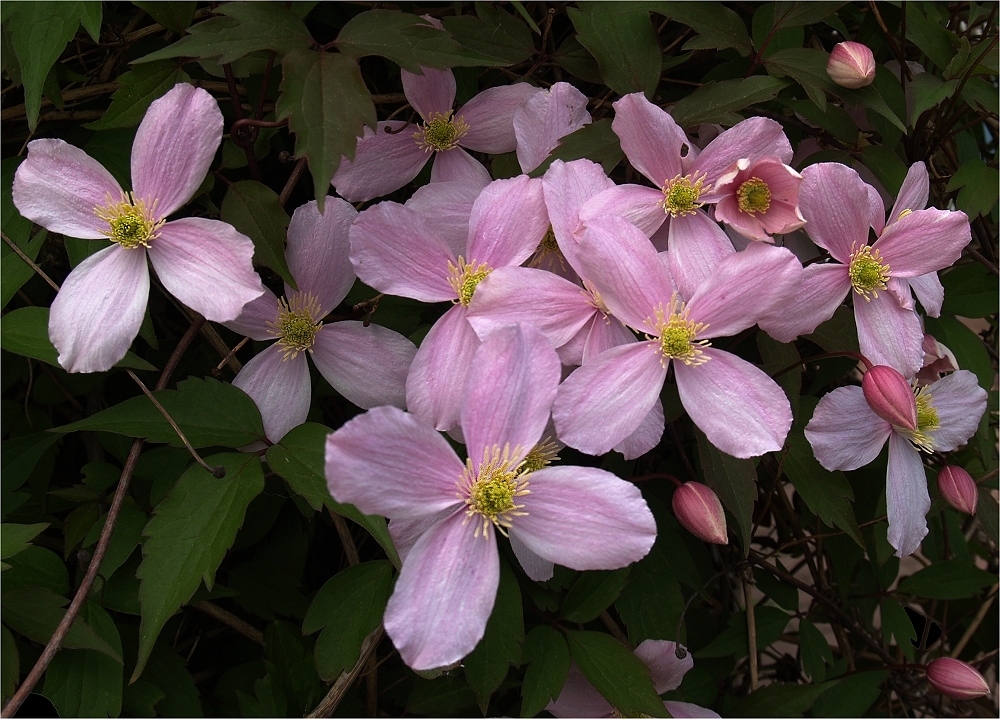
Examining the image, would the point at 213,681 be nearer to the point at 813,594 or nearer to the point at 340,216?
the point at 340,216

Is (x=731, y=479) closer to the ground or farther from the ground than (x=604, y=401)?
closer to the ground

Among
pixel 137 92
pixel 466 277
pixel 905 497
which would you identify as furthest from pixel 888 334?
pixel 137 92

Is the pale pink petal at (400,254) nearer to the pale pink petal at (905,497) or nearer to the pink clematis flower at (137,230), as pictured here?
the pink clematis flower at (137,230)

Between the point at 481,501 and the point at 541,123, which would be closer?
the point at 481,501

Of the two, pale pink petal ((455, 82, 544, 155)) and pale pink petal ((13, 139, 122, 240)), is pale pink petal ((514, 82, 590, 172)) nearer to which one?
pale pink petal ((455, 82, 544, 155))

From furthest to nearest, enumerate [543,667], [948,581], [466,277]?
1. [948,581]
2. [543,667]
3. [466,277]

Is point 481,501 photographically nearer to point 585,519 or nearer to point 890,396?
point 585,519

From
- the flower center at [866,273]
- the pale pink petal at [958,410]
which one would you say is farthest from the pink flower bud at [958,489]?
the flower center at [866,273]
